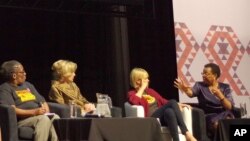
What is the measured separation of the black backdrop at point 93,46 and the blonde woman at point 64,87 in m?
1.35

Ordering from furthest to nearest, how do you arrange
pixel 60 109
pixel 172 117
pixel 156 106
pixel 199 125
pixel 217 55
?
1. pixel 217 55
2. pixel 156 106
3. pixel 199 125
4. pixel 172 117
5. pixel 60 109

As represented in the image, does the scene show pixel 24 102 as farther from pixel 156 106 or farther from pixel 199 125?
pixel 199 125

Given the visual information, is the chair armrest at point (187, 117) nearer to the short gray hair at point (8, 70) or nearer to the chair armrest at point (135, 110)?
the chair armrest at point (135, 110)

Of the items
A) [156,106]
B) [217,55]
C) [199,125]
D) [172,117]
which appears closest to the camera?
[172,117]

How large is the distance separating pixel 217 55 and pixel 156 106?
1672 millimetres

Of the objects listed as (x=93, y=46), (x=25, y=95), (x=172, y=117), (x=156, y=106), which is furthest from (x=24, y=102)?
(x=93, y=46)

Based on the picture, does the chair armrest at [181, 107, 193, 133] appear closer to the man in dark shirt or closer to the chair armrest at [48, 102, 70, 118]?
the chair armrest at [48, 102, 70, 118]

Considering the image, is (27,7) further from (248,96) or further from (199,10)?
(248,96)

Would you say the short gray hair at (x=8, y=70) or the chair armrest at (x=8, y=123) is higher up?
the short gray hair at (x=8, y=70)

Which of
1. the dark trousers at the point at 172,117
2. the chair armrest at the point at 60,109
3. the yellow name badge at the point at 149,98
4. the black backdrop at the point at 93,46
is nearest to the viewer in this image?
the chair armrest at the point at 60,109

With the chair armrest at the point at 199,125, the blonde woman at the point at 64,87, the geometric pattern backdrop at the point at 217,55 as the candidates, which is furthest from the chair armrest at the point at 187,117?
the geometric pattern backdrop at the point at 217,55

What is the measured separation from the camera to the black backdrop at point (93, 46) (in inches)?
306

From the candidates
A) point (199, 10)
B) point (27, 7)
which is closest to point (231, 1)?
point (199, 10)

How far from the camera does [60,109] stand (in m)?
6.07
